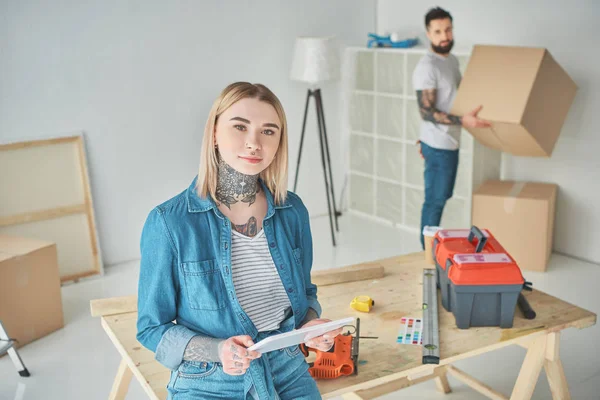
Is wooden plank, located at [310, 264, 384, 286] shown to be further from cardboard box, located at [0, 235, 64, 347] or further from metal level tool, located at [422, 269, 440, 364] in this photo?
cardboard box, located at [0, 235, 64, 347]

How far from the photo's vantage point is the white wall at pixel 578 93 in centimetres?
440

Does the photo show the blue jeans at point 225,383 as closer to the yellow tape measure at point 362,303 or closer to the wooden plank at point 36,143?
the yellow tape measure at point 362,303

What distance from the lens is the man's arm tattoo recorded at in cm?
414

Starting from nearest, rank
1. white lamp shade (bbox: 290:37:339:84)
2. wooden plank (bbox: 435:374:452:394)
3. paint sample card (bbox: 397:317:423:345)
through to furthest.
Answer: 1. paint sample card (bbox: 397:317:423:345)
2. wooden plank (bbox: 435:374:452:394)
3. white lamp shade (bbox: 290:37:339:84)

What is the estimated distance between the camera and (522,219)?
175 inches

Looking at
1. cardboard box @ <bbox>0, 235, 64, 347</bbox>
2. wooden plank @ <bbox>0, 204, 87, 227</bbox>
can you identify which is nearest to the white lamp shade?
wooden plank @ <bbox>0, 204, 87, 227</bbox>

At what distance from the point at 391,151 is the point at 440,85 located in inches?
52.0

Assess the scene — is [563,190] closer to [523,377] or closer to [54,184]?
[523,377]

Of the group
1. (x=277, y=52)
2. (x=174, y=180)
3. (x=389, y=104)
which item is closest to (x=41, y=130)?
(x=174, y=180)

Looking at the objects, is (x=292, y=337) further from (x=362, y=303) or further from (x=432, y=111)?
(x=432, y=111)

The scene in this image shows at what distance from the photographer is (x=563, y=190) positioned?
4.70 metres

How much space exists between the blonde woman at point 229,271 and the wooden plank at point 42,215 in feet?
9.17

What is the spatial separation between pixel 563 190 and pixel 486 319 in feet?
8.78

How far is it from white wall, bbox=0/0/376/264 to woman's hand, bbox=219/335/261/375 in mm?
3103
